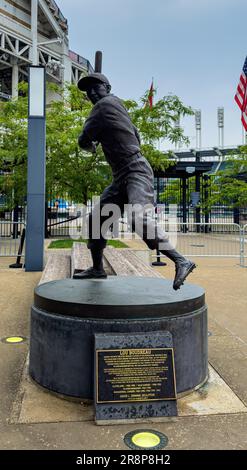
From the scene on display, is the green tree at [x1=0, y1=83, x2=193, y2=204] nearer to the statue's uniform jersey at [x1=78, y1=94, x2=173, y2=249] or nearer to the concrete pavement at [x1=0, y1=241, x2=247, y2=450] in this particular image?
the concrete pavement at [x1=0, y1=241, x2=247, y2=450]

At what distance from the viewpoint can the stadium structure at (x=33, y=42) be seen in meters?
43.6

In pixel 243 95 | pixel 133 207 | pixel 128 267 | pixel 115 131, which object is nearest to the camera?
pixel 133 207

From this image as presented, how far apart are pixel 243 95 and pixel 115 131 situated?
15136mm

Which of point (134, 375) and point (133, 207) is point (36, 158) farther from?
point (134, 375)

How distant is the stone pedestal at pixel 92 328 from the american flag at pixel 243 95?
15.4 m

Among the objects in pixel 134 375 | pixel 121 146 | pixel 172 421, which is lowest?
pixel 172 421

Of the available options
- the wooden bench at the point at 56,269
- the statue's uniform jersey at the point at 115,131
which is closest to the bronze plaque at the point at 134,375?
the statue's uniform jersey at the point at 115,131

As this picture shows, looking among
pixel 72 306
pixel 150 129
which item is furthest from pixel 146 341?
pixel 150 129

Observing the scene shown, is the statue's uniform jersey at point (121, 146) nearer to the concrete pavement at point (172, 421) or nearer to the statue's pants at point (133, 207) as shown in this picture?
the statue's pants at point (133, 207)

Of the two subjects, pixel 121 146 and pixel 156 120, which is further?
pixel 156 120

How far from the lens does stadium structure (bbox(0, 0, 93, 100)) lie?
4362 cm
